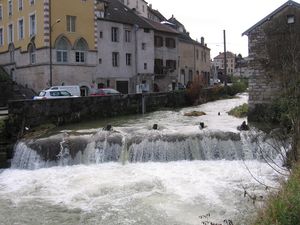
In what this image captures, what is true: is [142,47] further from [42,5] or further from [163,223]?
[163,223]

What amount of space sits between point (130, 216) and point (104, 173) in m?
4.92

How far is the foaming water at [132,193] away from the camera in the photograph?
1109 cm

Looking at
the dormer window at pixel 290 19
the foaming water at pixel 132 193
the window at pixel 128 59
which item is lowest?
the foaming water at pixel 132 193

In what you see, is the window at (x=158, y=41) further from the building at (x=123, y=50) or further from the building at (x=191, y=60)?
the building at (x=191, y=60)

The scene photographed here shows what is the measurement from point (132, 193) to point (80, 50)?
3036cm

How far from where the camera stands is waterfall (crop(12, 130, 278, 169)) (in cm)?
1766

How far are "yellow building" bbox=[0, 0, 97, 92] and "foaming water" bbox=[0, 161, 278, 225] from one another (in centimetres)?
2359

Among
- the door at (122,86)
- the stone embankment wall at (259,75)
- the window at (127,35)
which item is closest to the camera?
the stone embankment wall at (259,75)

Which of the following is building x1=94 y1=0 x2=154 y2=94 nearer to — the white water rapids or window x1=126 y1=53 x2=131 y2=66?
window x1=126 y1=53 x2=131 y2=66

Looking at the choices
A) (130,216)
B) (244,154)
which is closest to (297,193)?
(130,216)

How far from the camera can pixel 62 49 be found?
40.2 meters

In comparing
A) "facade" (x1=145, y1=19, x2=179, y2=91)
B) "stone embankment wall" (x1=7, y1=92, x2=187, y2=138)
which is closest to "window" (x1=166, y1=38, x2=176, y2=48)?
"facade" (x1=145, y1=19, x2=179, y2=91)

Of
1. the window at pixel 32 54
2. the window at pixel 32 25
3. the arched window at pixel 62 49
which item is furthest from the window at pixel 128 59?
the window at pixel 32 25

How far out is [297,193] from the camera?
271 inches
